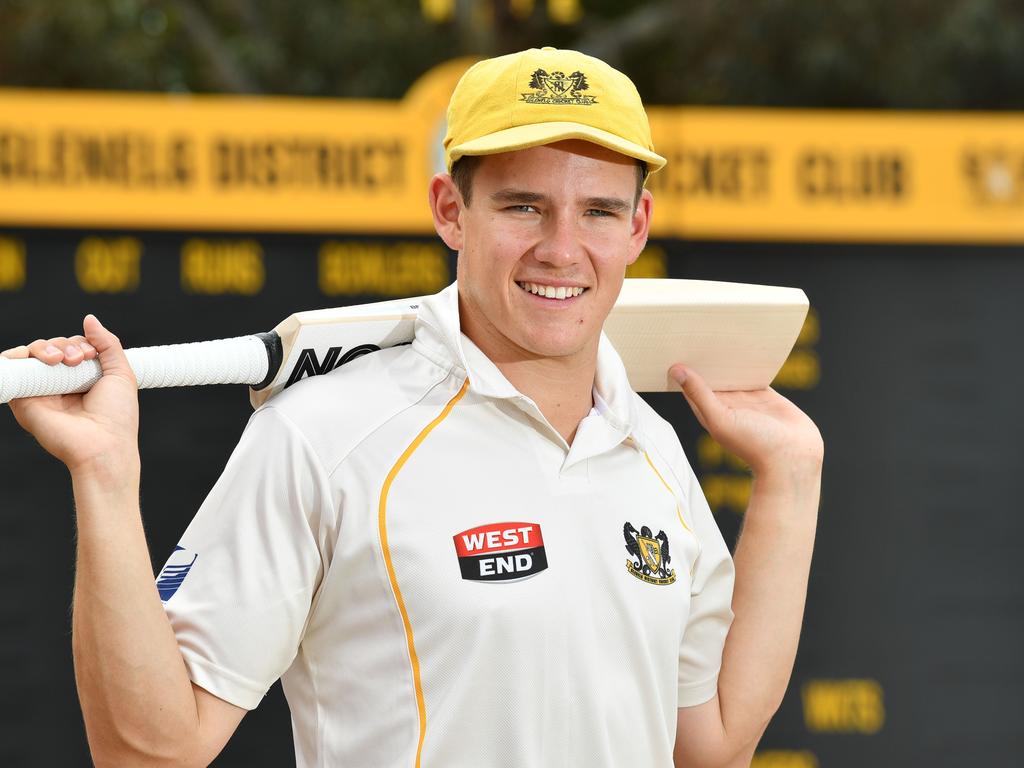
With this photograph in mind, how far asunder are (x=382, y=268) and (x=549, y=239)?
7.49 feet

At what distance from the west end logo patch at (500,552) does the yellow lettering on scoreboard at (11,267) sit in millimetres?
2470

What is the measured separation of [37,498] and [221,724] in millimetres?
A: 2366

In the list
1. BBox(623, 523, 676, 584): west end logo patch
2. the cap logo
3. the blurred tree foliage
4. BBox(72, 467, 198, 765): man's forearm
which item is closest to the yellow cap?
the cap logo

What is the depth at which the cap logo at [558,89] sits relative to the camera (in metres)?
1.56

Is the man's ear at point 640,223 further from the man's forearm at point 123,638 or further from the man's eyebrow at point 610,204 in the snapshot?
the man's forearm at point 123,638

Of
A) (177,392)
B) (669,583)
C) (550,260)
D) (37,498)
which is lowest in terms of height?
(37,498)

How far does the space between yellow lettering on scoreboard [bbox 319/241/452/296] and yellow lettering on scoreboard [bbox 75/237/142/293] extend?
1.52 ft

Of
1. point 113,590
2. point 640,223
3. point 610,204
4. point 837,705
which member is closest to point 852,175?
point 837,705

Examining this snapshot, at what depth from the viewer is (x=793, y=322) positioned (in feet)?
6.38

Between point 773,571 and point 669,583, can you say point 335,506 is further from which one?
point 773,571

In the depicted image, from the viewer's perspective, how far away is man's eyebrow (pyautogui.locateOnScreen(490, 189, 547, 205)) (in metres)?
Answer: 1.57

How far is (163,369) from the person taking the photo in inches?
59.7

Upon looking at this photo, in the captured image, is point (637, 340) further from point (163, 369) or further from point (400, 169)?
point (400, 169)

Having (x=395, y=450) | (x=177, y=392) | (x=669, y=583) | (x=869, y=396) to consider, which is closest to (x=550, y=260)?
(x=395, y=450)
